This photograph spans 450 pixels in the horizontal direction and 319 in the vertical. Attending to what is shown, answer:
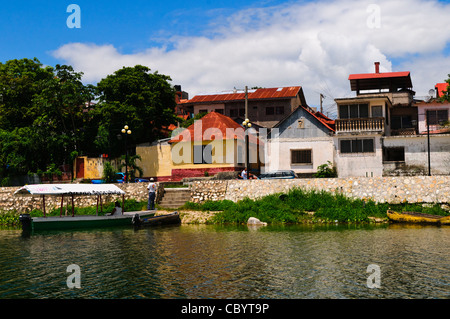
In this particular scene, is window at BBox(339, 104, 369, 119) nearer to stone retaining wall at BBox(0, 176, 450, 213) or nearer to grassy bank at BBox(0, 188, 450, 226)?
stone retaining wall at BBox(0, 176, 450, 213)

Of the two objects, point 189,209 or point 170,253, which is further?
point 189,209

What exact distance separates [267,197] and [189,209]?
522 centimetres

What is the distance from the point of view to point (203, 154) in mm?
43250

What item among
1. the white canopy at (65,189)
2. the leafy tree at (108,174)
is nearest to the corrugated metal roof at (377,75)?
the leafy tree at (108,174)

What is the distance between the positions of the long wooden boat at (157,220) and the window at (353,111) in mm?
19320

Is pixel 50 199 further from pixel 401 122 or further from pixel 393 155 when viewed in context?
pixel 401 122

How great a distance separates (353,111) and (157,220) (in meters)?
21.4

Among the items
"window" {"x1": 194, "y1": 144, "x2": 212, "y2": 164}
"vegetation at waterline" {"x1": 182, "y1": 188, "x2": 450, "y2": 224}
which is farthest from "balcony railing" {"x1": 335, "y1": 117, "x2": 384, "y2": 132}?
"vegetation at waterline" {"x1": 182, "y1": 188, "x2": 450, "y2": 224}

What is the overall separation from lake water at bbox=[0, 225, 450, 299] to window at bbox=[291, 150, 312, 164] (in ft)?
60.6

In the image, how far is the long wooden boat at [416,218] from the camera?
25188 mm

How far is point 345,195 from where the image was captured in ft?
94.2

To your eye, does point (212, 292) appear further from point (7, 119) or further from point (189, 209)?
point (7, 119)
